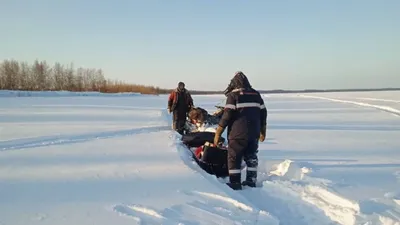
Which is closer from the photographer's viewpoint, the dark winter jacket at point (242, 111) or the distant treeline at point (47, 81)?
the dark winter jacket at point (242, 111)

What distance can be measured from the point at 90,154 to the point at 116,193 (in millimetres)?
2668

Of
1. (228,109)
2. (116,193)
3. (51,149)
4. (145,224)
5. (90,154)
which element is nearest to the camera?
(145,224)

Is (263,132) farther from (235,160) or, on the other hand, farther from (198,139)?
(198,139)

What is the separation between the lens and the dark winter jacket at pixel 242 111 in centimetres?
455

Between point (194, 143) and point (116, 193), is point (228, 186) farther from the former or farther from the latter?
point (194, 143)

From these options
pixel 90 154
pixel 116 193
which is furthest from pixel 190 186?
pixel 90 154

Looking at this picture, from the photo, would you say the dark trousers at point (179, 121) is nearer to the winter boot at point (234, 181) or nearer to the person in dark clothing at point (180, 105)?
the person in dark clothing at point (180, 105)

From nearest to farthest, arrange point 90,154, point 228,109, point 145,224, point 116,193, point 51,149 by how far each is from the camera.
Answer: point 145,224, point 116,193, point 228,109, point 90,154, point 51,149

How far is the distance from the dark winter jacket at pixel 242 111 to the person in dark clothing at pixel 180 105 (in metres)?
4.55

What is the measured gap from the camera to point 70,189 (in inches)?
160

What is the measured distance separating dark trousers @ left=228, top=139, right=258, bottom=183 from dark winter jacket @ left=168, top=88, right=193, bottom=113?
4.54m

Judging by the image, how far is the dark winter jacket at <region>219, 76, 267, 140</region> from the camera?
455cm

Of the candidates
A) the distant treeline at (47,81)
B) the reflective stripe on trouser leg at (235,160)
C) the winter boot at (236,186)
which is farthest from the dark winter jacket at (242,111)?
the distant treeline at (47,81)

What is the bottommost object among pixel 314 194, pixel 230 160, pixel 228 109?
pixel 314 194
